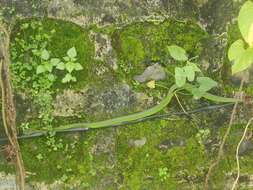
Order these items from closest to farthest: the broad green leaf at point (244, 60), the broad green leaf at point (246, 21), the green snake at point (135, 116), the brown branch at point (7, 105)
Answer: the broad green leaf at point (246, 21) → the broad green leaf at point (244, 60) → the brown branch at point (7, 105) → the green snake at point (135, 116)

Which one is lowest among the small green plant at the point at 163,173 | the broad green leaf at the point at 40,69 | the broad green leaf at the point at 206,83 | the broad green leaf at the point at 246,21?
the small green plant at the point at 163,173

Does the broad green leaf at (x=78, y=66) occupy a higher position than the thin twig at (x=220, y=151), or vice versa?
the broad green leaf at (x=78, y=66)

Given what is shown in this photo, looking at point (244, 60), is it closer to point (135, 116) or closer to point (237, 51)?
point (237, 51)

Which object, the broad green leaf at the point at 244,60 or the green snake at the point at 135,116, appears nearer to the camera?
the broad green leaf at the point at 244,60

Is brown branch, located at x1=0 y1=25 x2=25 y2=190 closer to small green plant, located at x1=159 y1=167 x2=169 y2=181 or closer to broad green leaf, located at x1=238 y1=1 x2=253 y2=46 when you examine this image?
A: small green plant, located at x1=159 y1=167 x2=169 y2=181

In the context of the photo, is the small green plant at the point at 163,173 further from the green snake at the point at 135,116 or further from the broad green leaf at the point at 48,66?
the broad green leaf at the point at 48,66

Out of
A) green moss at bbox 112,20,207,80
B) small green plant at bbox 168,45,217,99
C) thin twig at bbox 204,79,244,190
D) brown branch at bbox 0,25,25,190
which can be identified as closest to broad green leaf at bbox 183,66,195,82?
small green plant at bbox 168,45,217,99

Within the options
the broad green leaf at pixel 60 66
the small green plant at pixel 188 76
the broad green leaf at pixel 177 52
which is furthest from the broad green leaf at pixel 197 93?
the broad green leaf at pixel 60 66
